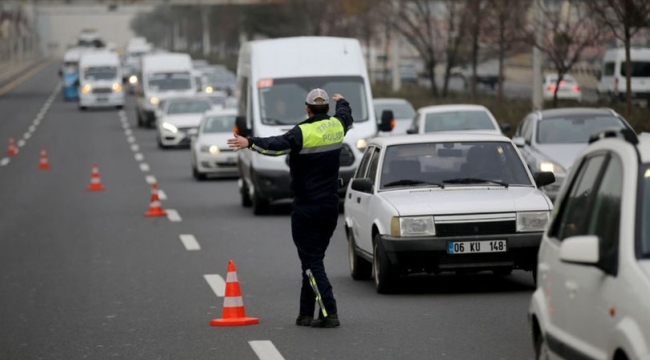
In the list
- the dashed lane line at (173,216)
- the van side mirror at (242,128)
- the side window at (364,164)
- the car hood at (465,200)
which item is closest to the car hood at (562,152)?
the van side mirror at (242,128)

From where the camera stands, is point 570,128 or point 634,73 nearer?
point 570,128

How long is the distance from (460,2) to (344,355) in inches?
1648

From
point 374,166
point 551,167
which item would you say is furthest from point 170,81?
point 374,166

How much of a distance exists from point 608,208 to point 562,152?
54.3 ft

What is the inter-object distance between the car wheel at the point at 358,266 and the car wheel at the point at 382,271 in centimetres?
94

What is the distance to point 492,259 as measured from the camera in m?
13.6

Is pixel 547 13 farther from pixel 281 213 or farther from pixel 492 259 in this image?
pixel 492 259

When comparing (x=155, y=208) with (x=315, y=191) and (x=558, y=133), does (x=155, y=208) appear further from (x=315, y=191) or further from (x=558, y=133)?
(x=315, y=191)

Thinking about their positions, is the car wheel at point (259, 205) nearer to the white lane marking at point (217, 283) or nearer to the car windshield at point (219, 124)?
the white lane marking at point (217, 283)

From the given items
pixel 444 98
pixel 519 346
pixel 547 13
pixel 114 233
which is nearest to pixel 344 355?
pixel 519 346

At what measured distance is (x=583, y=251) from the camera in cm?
673

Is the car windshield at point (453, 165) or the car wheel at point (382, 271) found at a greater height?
the car windshield at point (453, 165)

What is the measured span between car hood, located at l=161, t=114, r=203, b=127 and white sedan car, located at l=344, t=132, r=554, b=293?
31990mm

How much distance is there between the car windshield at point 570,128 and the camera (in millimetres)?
24328
